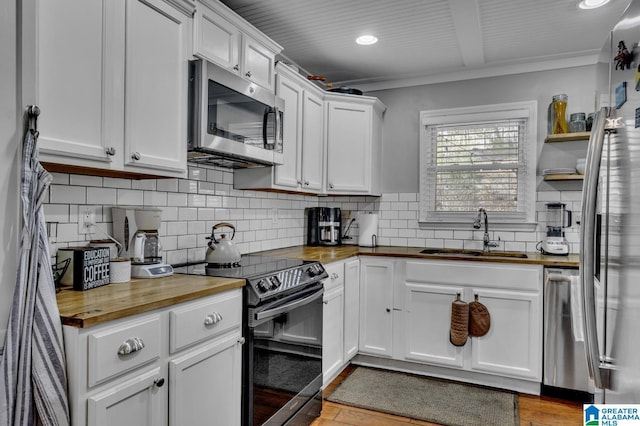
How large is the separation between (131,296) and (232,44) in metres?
1.50

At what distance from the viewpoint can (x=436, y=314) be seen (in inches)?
127

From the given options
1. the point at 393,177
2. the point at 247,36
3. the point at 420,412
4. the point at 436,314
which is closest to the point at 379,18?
the point at 247,36

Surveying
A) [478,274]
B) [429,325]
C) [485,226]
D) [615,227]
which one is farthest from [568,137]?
A: [615,227]

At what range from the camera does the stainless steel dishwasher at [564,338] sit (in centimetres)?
285

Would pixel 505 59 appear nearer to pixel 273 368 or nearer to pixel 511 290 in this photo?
pixel 511 290

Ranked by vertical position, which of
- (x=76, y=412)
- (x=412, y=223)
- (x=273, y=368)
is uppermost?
(x=412, y=223)

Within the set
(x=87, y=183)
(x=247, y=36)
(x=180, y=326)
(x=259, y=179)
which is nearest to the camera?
(x=180, y=326)

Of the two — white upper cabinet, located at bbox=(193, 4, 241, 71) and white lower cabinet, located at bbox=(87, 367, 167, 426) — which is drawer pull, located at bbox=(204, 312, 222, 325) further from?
white upper cabinet, located at bbox=(193, 4, 241, 71)

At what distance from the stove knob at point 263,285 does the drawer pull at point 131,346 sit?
2.18 feet

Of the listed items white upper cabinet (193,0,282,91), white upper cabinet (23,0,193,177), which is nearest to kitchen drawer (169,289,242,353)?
white upper cabinet (23,0,193,177)

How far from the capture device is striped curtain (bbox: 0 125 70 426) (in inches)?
47.6

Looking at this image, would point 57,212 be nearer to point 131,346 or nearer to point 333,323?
point 131,346

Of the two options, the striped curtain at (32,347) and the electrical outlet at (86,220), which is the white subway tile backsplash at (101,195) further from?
the striped curtain at (32,347)

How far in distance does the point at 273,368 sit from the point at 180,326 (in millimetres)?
699
